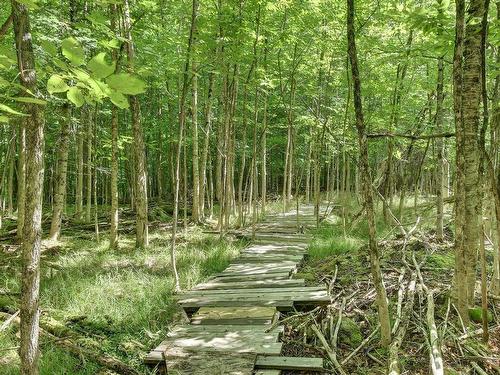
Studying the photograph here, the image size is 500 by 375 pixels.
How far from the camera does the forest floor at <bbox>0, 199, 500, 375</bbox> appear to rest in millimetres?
4215

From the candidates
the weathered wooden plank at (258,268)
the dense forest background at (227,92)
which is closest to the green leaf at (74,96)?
the dense forest background at (227,92)

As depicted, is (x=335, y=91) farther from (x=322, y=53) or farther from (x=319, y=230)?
(x=319, y=230)

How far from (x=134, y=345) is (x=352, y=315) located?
285cm

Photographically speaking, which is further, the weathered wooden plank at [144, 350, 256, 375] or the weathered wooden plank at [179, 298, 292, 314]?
the weathered wooden plank at [179, 298, 292, 314]

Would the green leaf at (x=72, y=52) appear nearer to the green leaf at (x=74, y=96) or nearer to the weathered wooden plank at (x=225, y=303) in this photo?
the green leaf at (x=74, y=96)

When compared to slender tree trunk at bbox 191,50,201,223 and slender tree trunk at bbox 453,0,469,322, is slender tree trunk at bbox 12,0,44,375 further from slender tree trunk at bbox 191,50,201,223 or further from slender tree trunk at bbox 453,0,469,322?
slender tree trunk at bbox 191,50,201,223

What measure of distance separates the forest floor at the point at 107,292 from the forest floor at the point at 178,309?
1 centimetres

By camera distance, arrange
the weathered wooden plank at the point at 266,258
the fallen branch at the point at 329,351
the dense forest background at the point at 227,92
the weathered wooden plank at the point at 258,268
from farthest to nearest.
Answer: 1. the weathered wooden plank at the point at 266,258
2. the weathered wooden plank at the point at 258,268
3. the fallen branch at the point at 329,351
4. the dense forest background at the point at 227,92

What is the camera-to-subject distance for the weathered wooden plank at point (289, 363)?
158 inches

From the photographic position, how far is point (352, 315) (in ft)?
17.2

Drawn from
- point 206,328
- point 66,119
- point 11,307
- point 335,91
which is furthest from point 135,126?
point 335,91

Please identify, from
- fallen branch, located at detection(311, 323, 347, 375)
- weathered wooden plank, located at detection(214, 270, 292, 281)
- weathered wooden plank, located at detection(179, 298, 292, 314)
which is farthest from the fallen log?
weathered wooden plank, located at detection(214, 270, 292, 281)

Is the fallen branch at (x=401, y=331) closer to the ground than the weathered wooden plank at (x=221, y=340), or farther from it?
farther from it

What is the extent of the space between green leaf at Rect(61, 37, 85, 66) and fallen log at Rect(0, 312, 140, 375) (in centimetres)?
368
